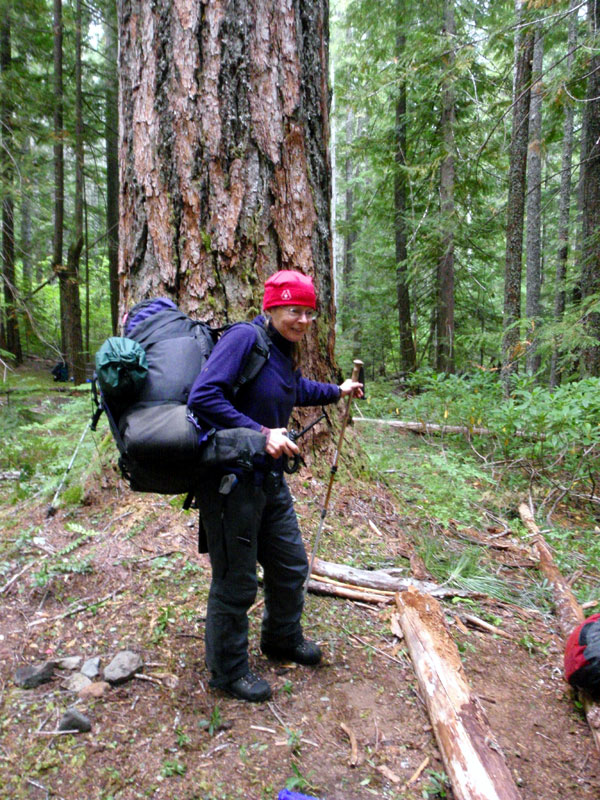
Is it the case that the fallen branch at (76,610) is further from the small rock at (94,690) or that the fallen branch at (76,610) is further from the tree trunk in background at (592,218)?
the tree trunk in background at (592,218)

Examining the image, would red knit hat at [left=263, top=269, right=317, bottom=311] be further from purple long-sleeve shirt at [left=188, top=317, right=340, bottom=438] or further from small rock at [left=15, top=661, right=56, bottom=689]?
small rock at [left=15, top=661, right=56, bottom=689]

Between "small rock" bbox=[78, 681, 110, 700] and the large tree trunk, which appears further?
the large tree trunk

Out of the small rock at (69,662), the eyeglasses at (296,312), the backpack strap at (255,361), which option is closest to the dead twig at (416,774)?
the small rock at (69,662)

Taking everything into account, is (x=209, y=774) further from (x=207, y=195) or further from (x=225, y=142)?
(x=225, y=142)

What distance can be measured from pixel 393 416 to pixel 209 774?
7900 mm

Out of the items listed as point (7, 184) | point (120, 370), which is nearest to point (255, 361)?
point (120, 370)

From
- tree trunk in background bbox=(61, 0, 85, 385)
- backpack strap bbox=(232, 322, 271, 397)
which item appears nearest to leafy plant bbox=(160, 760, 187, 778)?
backpack strap bbox=(232, 322, 271, 397)

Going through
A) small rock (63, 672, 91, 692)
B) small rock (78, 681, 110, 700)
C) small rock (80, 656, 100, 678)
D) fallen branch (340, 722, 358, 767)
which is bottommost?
fallen branch (340, 722, 358, 767)

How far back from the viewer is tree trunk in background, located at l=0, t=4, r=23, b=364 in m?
9.56

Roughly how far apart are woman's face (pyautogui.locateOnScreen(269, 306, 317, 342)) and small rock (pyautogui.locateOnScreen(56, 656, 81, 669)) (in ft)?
6.92

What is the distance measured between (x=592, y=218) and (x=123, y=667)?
1019cm

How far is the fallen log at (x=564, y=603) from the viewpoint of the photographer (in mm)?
2797

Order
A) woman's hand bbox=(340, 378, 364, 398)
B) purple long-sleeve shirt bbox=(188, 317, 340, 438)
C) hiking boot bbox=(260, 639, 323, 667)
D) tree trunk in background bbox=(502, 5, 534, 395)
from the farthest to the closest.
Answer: tree trunk in background bbox=(502, 5, 534, 395)
woman's hand bbox=(340, 378, 364, 398)
hiking boot bbox=(260, 639, 323, 667)
purple long-sleeve shirt bbox=(188, 317, 340, 438)

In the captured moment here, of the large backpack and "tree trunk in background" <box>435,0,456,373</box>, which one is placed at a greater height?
"tree trunk in background" <box>435,0,456,373</box>
